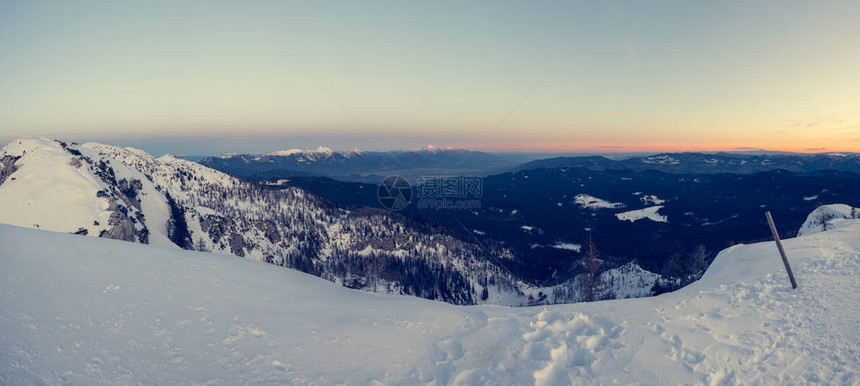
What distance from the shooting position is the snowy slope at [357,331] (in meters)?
7.65

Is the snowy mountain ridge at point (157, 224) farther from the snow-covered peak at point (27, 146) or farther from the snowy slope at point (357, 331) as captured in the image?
the snowy slope at point (357, 331)

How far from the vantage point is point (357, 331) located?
9.83m

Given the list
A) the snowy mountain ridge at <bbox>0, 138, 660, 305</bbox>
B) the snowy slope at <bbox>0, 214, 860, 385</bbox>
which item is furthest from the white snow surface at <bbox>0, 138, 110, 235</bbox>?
the snowy slope at <bbox>0, 214, 860, 385</bbox>

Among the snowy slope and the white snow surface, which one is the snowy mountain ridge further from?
the snowy slope

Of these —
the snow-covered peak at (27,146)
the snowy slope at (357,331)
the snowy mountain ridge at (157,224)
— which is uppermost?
the snow-covered peak at (27,146)

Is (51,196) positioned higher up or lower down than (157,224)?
higher up

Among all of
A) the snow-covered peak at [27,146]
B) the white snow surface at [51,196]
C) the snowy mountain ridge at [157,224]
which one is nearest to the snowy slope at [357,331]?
the snowy mountain ridge at [157,224]

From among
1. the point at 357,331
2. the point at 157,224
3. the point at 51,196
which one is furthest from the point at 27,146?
the point at 357,331

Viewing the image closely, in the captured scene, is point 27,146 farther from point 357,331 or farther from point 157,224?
point 357,331

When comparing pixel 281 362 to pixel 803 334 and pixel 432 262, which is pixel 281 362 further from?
pixel 432 262

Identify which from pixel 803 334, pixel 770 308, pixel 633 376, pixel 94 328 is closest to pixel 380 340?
pixel 633 376

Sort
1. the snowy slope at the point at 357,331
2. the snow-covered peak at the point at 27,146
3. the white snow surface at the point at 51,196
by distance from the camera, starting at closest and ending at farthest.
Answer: the snowy slope at the point at 357,331
the white snow surface at the point at 51,196
the snow-covered peak at the point at 27,146

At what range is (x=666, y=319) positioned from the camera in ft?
33.7

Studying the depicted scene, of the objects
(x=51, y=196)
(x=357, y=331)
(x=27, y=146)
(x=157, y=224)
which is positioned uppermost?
(x=27, y=146)
